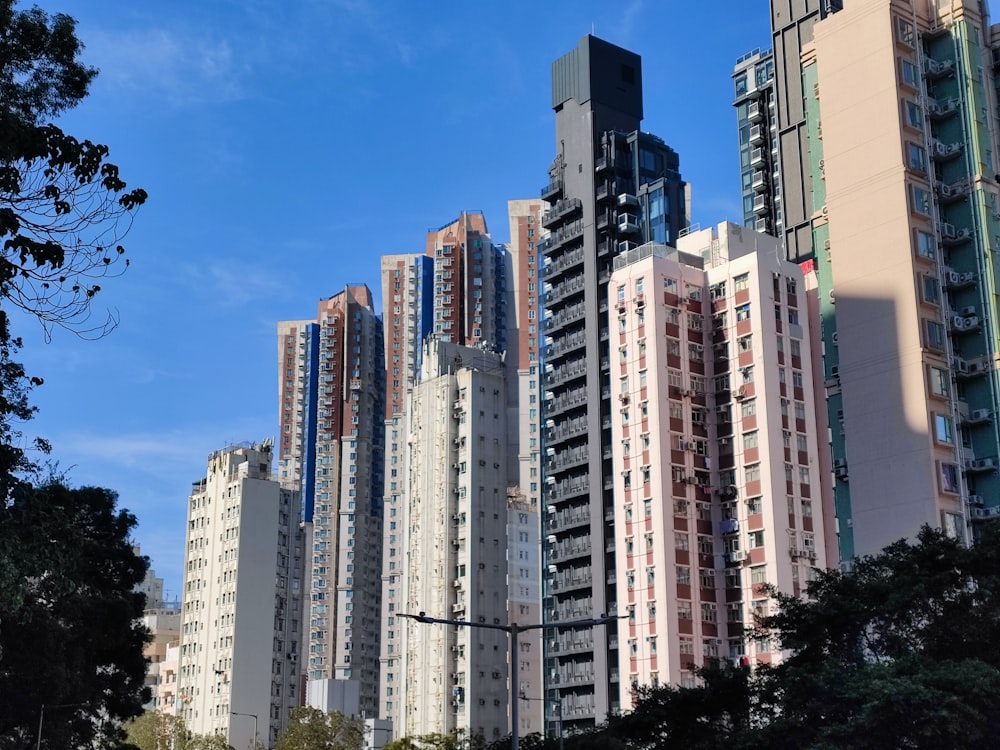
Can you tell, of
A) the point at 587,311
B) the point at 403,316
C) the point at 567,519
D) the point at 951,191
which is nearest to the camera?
the point at 951,191

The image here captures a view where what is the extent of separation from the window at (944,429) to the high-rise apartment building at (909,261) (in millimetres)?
66

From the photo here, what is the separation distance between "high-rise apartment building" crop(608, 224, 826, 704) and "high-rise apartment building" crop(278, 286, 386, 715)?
256 ft

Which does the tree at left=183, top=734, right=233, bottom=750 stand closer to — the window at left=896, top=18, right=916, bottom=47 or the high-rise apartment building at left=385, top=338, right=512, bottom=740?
the high-rise apartment building at left=385, top=338, right=512, bottom=740

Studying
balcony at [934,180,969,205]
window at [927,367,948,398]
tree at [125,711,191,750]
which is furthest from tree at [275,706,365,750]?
balcony at [934,180,969,205]

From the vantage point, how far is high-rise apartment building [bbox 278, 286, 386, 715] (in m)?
165

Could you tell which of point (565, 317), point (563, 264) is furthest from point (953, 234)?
point (563, 264)

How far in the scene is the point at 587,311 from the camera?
95938mm

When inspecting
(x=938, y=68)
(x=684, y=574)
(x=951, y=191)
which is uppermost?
(x=938, y=68)

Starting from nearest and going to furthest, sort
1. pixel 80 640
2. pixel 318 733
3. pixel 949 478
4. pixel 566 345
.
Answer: pixel 80 640, pixel 949 478, pixel 566 345, pixel 318 733

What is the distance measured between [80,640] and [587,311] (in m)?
51.9

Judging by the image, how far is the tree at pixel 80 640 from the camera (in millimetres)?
45656

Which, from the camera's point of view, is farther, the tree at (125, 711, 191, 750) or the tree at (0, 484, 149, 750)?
the tree at (125, 711, 191, 750)

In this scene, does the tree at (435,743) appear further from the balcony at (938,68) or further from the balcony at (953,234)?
the balcony at (938,68)

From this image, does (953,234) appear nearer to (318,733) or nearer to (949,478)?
(949,478)
